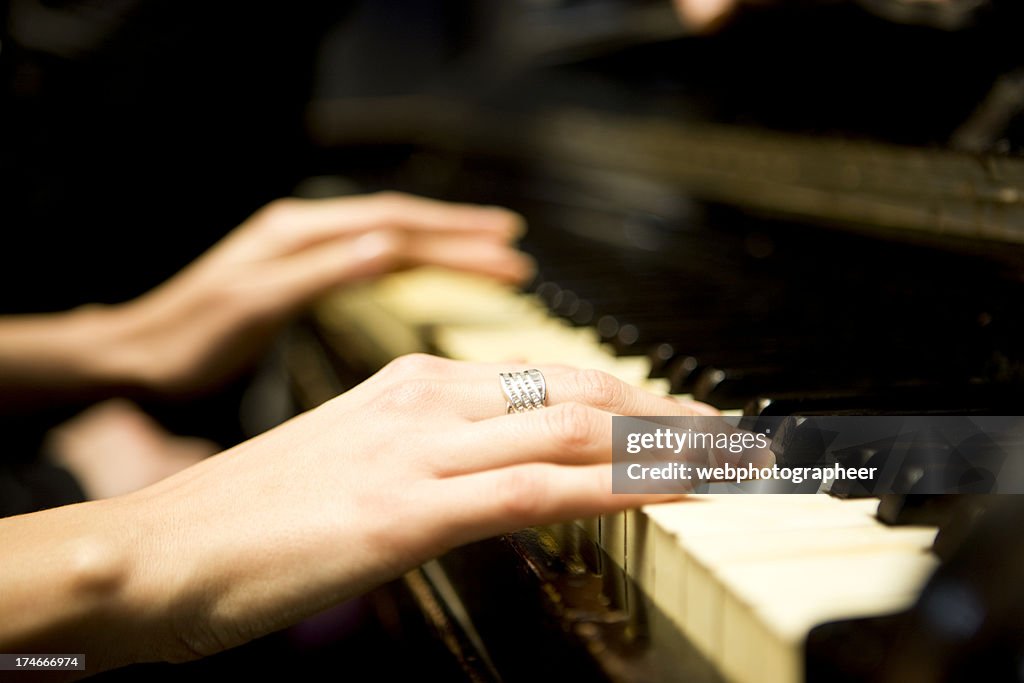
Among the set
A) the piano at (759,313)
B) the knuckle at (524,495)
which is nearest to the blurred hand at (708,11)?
the piano at (759,313)

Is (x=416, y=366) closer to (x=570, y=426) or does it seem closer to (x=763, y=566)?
(x=570, y=426)

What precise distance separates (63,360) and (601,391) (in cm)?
118

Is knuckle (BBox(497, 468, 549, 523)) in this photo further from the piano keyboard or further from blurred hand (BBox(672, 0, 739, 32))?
blurred hand (BBox(672, 0, 739, 32))

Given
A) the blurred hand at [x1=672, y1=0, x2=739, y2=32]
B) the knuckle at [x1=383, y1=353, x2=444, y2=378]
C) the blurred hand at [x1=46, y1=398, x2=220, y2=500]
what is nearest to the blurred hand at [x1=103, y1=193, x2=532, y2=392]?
the blurred hand at [x1=46, y1=398, x2=220, y2=500]

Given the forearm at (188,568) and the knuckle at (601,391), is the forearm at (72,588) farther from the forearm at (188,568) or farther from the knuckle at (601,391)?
the knuckle at (601,391)

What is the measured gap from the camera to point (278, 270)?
1465 millimetres

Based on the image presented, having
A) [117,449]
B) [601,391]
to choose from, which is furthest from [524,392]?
[117,449]

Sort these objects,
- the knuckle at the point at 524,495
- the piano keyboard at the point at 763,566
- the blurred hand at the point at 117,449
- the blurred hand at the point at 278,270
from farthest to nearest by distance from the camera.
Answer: the blurred hand at the point at 117,449
the blurred hand at the point at 278,270
the knuckle at the point at 524,495
the piano keyboard at the point at 763,566

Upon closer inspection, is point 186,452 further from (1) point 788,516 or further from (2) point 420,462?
(1) point 788,516

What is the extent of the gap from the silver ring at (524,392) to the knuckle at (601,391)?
3cm

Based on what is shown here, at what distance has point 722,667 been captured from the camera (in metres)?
0.48

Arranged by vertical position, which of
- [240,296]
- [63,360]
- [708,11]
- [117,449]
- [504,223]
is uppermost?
[708,11]

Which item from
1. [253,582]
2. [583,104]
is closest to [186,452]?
[583,104]

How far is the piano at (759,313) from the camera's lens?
18.1 inches
